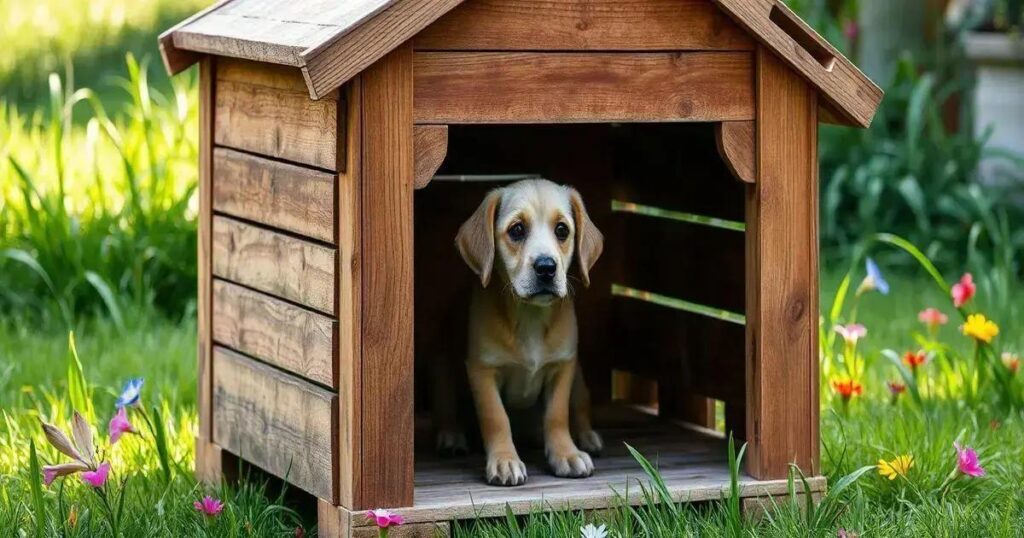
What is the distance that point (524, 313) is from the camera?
4.74 m

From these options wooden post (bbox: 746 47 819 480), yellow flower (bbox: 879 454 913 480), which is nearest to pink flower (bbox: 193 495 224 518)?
wooden post (bbox: 746 47 819 480)

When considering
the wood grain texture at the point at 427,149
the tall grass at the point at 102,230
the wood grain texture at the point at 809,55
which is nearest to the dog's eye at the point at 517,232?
the wood grain texture at the point at 427,149

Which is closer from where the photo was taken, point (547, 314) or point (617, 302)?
point (547, 314)

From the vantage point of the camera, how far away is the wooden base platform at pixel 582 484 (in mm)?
4105

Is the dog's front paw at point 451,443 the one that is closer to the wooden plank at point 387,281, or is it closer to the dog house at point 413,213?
the dog house at point 413,213

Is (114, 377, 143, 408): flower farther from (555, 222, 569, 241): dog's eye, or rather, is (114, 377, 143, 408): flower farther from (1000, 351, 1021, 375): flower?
(1000, 351, 1021, 375): flower

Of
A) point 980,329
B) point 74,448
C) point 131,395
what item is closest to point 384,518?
point 74,448

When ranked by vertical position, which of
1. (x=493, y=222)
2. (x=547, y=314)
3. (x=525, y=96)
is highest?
(x=525, y=96)

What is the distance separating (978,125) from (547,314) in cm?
543

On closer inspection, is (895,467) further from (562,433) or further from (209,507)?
(209,507)

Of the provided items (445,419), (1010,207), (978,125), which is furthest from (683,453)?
(978,125)

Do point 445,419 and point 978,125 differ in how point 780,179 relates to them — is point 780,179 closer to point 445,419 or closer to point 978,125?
point 445,419

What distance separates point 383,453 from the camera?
13.3 feet

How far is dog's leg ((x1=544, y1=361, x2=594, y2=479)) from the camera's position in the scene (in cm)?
453
